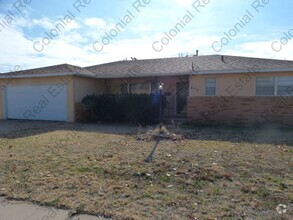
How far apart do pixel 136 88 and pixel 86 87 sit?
3.17 m

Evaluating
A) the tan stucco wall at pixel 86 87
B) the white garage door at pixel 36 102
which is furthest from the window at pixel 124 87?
the white garage door at pixel 36 102

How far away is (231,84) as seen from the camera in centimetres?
1256

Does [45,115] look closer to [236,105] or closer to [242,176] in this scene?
[236,105]

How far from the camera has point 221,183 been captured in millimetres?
4391

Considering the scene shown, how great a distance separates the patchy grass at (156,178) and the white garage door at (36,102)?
6.85 metres

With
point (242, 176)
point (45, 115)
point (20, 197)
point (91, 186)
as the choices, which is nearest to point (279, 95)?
point (242, 176)

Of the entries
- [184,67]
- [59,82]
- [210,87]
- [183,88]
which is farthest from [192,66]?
[59,82]

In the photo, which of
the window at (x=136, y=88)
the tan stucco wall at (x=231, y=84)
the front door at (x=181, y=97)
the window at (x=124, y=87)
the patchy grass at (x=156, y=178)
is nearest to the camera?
the patchy grass at (x=156, y=178)

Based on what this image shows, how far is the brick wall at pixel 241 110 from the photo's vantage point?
11.6m

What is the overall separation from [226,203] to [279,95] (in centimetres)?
986

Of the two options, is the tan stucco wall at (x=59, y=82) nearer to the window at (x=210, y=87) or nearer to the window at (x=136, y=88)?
the window at (x=136, y=88)

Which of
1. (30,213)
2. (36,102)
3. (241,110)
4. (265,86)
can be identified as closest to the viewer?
(30,213)

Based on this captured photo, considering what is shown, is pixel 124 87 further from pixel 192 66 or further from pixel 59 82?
pixel 192 66

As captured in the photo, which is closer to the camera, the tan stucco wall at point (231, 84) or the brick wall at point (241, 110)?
the brick wall at point (241, 110)
